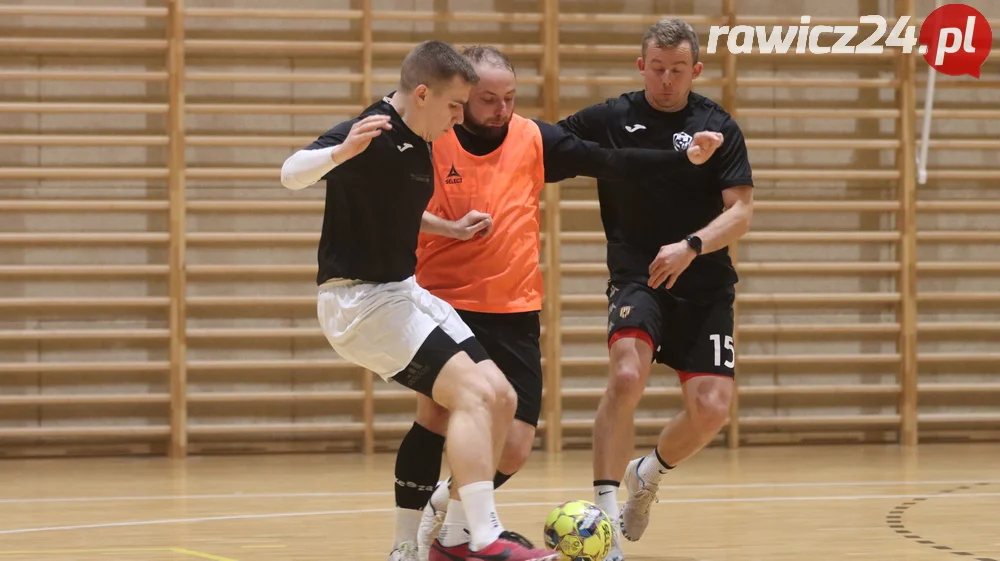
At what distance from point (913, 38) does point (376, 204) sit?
19.4 feet

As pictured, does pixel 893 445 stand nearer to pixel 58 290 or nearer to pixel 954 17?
pixel 954 17

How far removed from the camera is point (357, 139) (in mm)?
3074

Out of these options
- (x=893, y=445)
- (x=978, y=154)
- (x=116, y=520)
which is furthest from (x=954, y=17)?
(x=116, y=520)

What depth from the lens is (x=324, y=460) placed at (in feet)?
24.2

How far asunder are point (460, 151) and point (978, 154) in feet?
18.9

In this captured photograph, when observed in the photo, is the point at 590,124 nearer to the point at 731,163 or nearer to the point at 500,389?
the point at 731,163

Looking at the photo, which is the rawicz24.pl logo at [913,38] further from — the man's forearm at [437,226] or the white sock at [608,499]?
the man's forearm at [437,226]

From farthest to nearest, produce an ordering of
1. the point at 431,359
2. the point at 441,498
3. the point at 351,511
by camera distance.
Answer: the point at 351,511, the point at 441,498, the point at 431,359

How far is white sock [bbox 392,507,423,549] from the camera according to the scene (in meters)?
3.54

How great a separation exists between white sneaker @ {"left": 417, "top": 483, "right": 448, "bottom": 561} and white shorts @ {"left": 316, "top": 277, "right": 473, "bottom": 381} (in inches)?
20.6

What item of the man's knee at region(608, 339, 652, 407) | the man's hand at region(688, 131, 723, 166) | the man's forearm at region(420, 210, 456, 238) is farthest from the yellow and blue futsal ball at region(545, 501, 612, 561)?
the man's hand at region(688, 131, 723, 166)

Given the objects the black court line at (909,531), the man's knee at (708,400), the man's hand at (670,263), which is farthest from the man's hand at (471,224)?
the black court line at (909,531)

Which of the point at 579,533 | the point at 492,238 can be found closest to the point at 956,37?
the point at 492,238

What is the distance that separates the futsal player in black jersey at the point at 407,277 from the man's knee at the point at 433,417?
0.30m
